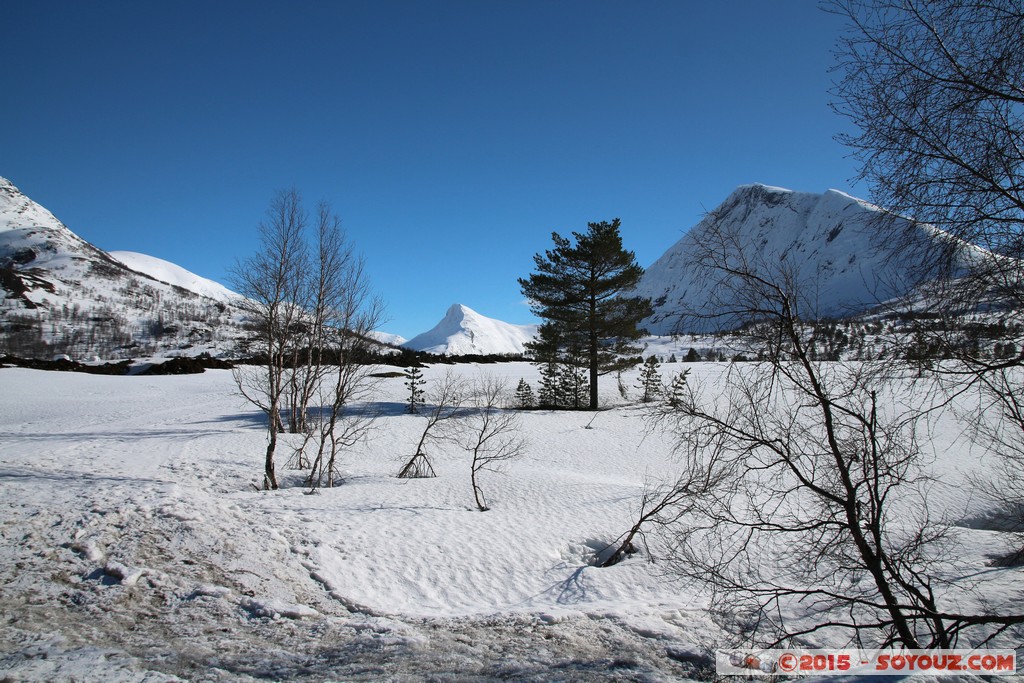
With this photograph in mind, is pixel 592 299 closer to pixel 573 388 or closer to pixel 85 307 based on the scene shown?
pixel 573 388

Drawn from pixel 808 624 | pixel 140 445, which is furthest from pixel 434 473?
pixel 140 445

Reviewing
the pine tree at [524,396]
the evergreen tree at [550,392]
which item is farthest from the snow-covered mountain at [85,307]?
the evergreen tree at [550,392]

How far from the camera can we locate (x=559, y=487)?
42.3 feet

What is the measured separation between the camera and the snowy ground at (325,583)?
5.21 m

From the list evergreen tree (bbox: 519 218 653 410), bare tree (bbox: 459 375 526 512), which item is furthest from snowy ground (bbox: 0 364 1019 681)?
evergreen tree (bbox: 519 218 653 410)

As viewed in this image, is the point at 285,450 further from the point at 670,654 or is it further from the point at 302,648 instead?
the point at 670,654

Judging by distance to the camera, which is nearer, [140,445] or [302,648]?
[302,648]

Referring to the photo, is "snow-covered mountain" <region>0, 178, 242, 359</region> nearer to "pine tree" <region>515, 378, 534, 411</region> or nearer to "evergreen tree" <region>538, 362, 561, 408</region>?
"pine tree" <region>515, 378, 534, 411</region>

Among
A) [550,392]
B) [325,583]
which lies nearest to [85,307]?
[550,392]

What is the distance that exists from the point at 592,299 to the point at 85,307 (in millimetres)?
131673

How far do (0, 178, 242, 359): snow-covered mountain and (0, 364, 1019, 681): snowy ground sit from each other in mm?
77201

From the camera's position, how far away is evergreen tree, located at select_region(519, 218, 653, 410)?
24578 mm

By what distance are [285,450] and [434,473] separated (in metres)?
6.27

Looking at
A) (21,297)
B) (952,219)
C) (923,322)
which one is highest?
(21,297)
